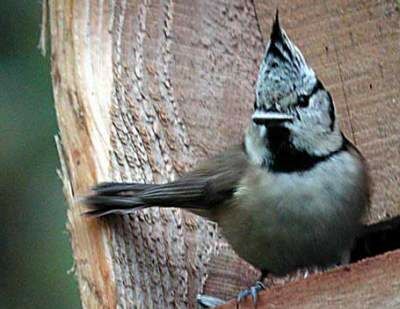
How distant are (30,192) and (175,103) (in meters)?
0.93

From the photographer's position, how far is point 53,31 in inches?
125

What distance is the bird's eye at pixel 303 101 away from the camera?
3043 mm

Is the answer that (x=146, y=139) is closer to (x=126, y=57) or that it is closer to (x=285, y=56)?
(x=126, y=57)

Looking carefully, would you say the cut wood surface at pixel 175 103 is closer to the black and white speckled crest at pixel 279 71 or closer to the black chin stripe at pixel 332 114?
the black chin stripe at pixel 332 114

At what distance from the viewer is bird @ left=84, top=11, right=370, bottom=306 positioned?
3082mm

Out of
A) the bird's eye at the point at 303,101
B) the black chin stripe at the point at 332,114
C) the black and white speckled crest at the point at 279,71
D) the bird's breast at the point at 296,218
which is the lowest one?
the bird's breast at the point at 296,218

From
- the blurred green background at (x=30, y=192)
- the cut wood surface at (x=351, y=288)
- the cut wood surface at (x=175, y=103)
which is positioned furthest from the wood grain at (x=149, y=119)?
the blurred green background at (x=30, y=192)

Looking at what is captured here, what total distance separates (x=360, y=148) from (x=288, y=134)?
0.66ft

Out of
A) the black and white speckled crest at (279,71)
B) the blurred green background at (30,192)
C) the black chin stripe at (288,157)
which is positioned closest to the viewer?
the black and white speckled crest at (279,71)

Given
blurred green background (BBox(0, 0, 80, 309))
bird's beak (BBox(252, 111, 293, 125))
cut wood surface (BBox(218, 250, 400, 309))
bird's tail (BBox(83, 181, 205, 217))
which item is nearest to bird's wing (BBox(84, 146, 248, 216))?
bird's tail (BBox(83, 181, 205, 217))

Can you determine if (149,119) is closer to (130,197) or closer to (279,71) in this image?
(130,197)

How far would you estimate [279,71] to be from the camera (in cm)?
294

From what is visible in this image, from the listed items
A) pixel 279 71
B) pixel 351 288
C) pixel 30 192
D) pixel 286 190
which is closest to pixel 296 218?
pixel 286 190

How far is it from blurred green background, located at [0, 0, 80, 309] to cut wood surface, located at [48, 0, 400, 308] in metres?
0.74
